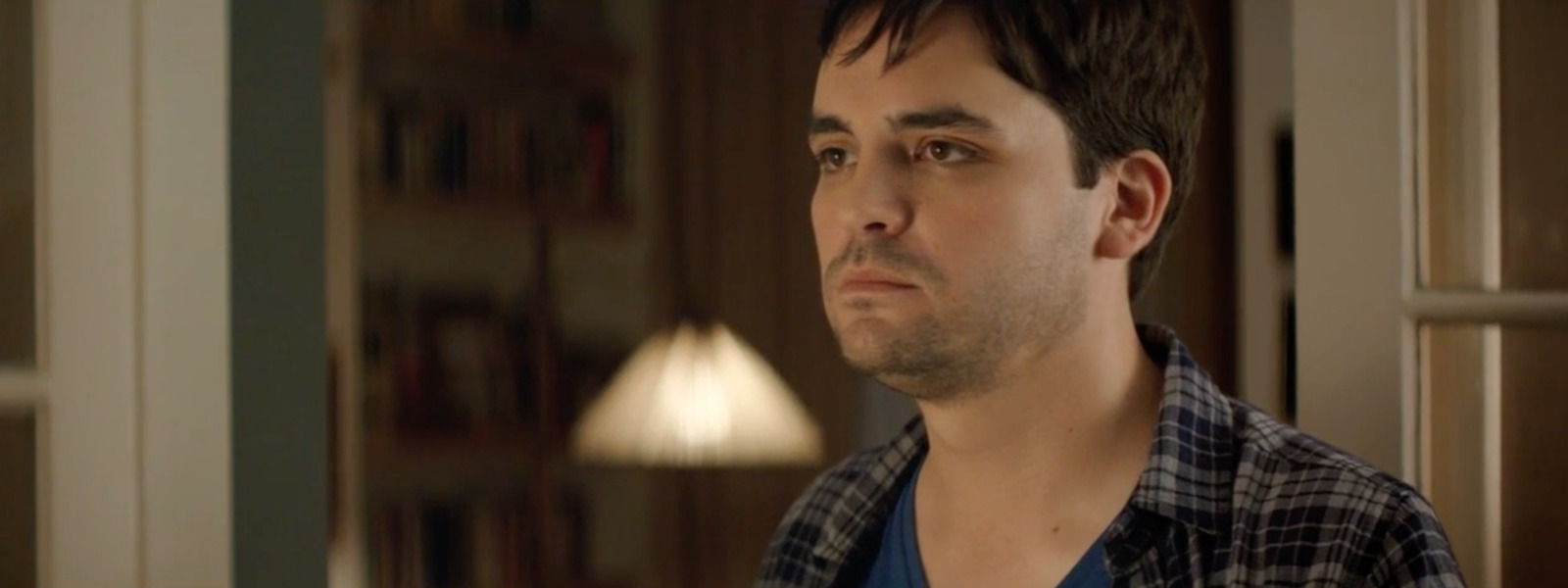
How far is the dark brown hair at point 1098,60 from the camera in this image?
961mm

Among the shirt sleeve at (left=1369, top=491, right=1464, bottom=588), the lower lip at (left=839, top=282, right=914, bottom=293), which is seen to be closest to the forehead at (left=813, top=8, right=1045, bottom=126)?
the lower lip at (left=839, top=282, right=914, bottom=293)

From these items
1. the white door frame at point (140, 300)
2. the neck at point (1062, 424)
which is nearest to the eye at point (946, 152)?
the neck at point (1062, 424)

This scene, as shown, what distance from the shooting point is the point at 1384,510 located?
2.89 ft

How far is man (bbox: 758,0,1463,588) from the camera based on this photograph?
948 millimetres

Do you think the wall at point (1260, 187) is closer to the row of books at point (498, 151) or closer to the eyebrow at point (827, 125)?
the row of books at point (498, 151)

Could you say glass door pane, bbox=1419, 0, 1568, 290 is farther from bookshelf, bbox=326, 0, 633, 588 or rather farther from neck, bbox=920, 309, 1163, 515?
bookshelf, bbox=326, 0, 633, 588

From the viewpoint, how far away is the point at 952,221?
3.12 ft

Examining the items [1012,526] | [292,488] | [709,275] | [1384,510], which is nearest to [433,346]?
[709,275]

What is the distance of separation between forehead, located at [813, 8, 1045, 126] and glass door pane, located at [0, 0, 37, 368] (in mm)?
674

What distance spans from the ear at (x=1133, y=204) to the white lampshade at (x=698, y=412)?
1.80 meters

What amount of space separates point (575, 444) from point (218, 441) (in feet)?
6.23

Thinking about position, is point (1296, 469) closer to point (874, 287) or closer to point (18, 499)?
point (874, 287)

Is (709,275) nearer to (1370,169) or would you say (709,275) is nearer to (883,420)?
(883,420)

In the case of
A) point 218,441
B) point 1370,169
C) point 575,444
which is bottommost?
point 575,444
